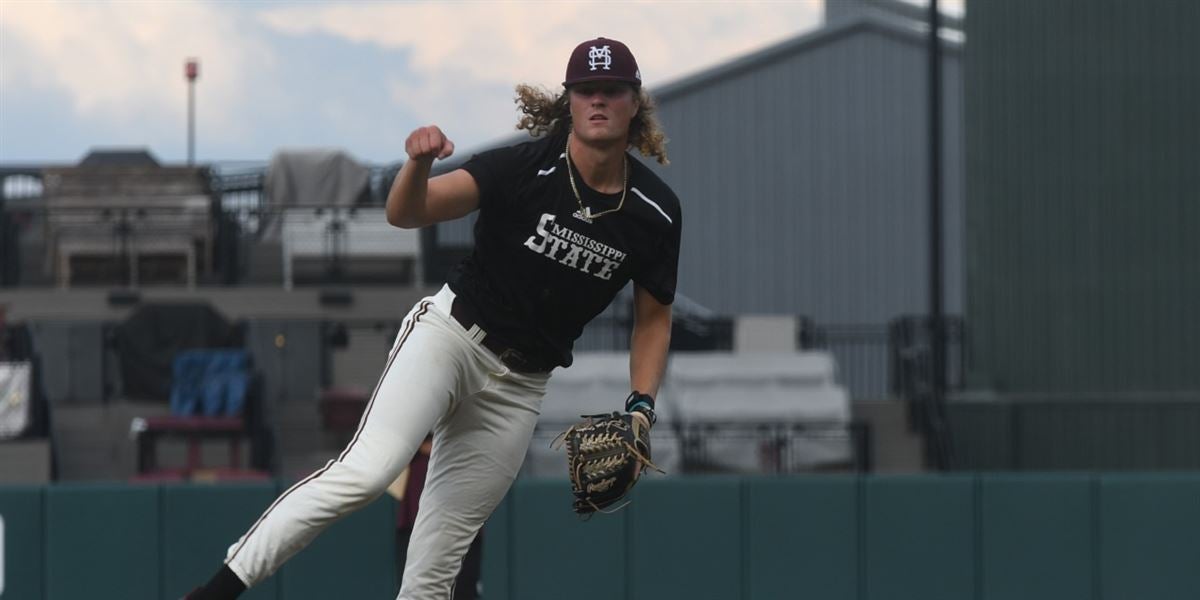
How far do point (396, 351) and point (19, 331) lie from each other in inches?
446

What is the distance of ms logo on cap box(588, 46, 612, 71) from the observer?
5.40 m

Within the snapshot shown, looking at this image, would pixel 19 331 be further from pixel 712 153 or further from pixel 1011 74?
pixel 712 153

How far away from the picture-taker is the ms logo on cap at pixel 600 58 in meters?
5.40

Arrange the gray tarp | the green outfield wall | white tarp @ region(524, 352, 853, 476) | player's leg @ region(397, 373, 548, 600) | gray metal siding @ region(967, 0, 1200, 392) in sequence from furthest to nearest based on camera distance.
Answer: the gray tarp
gray metal siding @ region(967, 0, 1200, 392)
white tarp @ region(524, 352, 853, 476)
the green outfield wall
player's leg @ region(397, 373, 548, 600)

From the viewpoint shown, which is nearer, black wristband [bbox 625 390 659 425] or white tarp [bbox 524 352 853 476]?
black wristband [bbox 625 390 659 425]

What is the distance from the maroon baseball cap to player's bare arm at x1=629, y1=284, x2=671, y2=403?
797 mm

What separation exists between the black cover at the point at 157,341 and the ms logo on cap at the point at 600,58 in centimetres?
1073

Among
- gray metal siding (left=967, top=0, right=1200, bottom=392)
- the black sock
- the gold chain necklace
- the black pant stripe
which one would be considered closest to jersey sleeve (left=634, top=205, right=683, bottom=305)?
the gold chain necklace

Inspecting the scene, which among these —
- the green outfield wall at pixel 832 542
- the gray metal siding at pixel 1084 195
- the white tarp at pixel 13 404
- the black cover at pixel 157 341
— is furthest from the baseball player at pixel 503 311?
the gray metal siding at pixel 1084 195

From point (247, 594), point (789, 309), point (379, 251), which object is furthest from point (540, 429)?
point (789, 309)

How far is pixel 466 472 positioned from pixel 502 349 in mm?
458

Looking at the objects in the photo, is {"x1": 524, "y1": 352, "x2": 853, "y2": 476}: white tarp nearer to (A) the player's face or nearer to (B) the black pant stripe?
(B) the black pant stripe

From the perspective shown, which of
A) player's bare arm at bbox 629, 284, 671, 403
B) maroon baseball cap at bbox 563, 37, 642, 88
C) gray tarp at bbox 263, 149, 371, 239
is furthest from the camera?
gray tarp at bbox 263, 149, 371, 239

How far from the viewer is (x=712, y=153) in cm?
2914
